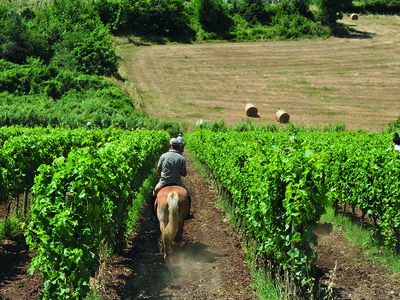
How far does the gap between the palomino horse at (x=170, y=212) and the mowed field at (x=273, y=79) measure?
3620 cm

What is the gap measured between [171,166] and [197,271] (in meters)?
2.24

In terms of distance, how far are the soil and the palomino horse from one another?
406 millimetres

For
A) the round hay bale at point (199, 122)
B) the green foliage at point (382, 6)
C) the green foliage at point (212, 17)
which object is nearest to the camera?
the round hay bale at point (199, 122)

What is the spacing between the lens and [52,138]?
537 inches

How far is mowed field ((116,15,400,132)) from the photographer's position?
152 ft

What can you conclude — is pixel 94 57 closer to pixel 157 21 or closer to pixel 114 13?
pixel 114 13

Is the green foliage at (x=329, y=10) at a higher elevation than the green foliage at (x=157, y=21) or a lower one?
higher

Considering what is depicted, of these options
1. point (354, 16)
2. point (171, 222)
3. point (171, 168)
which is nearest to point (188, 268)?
point (171, 222)

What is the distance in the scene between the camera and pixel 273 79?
180 feet

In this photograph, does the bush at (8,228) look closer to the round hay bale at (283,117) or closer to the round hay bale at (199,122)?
the round hay bale at (199,122)

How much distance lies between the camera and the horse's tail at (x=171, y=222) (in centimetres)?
793

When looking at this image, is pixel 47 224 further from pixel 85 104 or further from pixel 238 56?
pixel 238 56

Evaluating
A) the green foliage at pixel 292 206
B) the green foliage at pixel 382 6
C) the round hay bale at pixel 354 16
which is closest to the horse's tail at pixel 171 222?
the green foliage at pixel 292 206

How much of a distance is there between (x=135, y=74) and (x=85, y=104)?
565 inches
